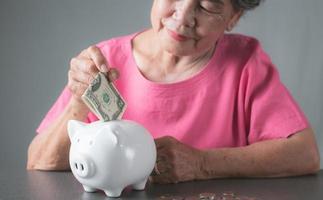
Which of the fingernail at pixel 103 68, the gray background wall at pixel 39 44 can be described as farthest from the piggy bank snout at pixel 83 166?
the gray background wall at pixel 39 44

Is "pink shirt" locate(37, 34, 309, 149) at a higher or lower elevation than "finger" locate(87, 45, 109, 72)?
lower

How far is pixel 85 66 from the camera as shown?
1.26 meters

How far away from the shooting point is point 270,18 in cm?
207

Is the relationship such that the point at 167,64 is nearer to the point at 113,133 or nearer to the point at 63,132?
the point at 63,132

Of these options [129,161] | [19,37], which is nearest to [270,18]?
[19,37]

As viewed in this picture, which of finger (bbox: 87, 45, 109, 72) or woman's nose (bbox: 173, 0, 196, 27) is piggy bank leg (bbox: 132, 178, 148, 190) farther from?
woman's nose (bbox: 173, 0, 196, 27)

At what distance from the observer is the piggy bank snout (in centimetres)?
105

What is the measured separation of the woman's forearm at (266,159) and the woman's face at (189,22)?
0.84ft

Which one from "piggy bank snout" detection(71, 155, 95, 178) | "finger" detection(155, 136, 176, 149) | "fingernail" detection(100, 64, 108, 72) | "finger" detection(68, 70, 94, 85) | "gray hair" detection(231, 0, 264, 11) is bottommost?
"finger" detection(155, 136, 176, 149)

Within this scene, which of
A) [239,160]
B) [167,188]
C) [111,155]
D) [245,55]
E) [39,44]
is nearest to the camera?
[111,155]

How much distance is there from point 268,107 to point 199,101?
0.55 feet

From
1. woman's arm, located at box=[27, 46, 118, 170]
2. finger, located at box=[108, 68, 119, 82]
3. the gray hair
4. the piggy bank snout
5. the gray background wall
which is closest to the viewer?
the piggy bank snout

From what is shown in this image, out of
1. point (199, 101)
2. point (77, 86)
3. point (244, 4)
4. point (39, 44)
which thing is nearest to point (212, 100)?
point (199, 101)

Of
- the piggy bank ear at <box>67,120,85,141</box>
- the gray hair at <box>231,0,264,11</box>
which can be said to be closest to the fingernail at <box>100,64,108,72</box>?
the piggy bank ear at <box>67,120,85,141</box>
